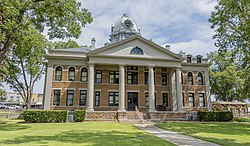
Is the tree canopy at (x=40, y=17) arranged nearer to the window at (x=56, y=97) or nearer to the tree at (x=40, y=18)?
the tree at (x=40, y=18)

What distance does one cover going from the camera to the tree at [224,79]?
41188 millimetres

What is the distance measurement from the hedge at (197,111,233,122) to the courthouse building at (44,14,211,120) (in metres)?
2.66

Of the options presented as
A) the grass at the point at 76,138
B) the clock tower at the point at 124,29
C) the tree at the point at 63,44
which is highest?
the clock tower at the point at 124,29

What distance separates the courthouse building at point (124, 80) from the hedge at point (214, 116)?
2.66 m

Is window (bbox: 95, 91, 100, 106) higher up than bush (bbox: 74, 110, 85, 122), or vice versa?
window (bbox: 95, 91, 100, 106)

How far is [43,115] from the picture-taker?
68.9ft

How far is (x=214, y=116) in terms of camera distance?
→ 25.1 meters

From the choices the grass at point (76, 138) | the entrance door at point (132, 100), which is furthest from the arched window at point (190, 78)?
the grass at point (76, 138)

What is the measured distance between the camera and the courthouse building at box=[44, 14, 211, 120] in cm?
2528

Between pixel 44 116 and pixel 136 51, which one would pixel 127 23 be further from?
pixel 44 116

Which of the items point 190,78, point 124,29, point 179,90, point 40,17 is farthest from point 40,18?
point 124,29

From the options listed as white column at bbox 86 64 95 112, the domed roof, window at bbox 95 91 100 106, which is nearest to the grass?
white column at bbox 86 64 95 112

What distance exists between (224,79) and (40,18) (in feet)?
128

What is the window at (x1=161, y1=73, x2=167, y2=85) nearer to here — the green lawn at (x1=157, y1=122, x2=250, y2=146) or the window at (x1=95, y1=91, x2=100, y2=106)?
the window at (x1=95, y1=91, x2=100, y2=106)
